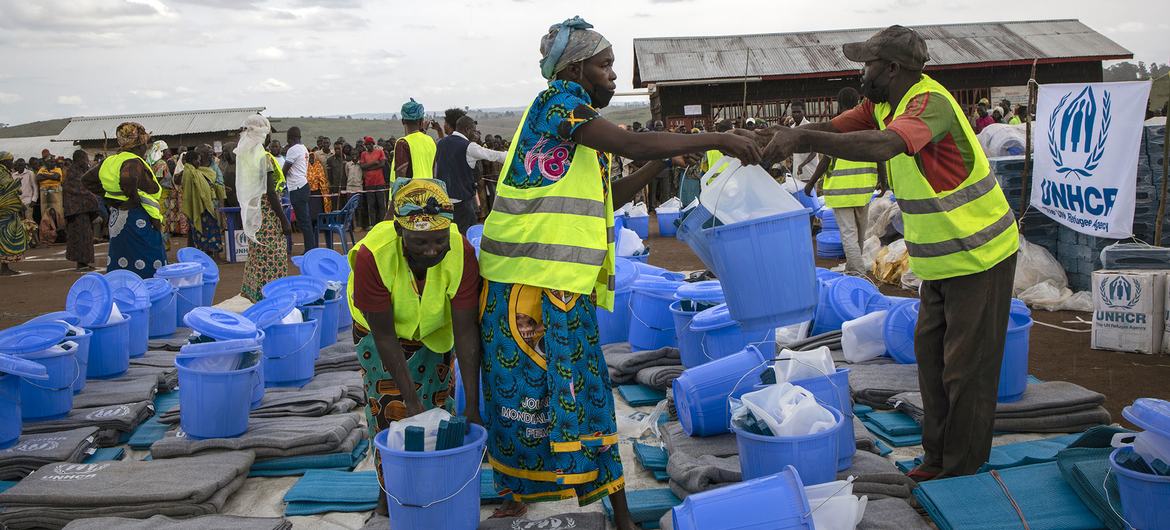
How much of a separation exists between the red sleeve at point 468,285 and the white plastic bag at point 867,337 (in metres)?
2.86

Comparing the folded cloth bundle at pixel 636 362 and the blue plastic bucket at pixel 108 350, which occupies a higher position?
the blue plastic bucket at pixel 108 350

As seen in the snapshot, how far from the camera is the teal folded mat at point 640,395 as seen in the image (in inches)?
199

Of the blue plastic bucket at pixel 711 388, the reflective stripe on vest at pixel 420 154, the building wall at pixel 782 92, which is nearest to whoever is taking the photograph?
the blue plastic bucket at pixel 711 388

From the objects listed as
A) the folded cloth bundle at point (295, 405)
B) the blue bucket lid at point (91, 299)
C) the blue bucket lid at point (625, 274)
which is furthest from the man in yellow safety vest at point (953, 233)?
the blue bucket lid at point (91, 299)

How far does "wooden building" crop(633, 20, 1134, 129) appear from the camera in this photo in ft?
70.1

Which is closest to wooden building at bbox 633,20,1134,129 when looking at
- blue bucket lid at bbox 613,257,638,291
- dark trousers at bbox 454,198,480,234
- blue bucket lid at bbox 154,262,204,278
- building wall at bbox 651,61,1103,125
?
building wall at bbox 651,61,1103,125

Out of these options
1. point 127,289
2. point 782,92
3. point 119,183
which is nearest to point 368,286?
point 127,289

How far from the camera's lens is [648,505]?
3.53m

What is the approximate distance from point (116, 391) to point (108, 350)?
53cm

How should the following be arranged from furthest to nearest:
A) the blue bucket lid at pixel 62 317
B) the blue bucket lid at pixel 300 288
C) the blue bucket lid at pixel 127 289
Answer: the blue bucket lid at pixel 127 289
the blue bucket lid at pixel 300 288
the blue bucket lid at pixel 62 317

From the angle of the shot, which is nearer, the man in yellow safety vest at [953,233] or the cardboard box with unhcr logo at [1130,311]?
the man in yellow safety vest at [953,233]

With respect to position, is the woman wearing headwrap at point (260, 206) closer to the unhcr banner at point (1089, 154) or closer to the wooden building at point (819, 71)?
the unhcr banner at point (1089, 154)

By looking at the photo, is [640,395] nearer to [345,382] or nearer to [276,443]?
[345,382]

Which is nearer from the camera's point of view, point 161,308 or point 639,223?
point 161,308
